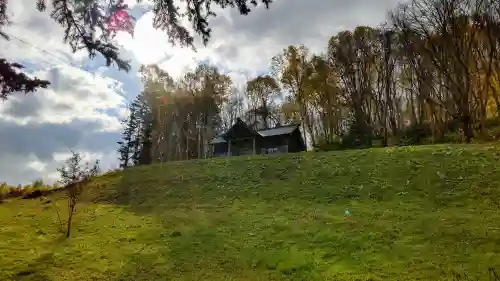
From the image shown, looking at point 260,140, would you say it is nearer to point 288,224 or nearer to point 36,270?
point 288,224

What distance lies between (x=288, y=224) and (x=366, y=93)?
85.5ft

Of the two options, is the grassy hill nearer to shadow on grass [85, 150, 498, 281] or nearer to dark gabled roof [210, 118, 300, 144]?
shadow on grass [85, 150, 498, 281]

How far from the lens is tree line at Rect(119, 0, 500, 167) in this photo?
28062 mm

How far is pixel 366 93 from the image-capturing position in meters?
37.6

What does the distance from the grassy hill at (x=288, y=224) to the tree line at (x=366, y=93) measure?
9.02 meters

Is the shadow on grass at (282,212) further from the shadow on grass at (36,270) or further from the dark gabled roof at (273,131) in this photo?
the dark gabled roof at (273,131)

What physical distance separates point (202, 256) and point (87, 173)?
398 inches

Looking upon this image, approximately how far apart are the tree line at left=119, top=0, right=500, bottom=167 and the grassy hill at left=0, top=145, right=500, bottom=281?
9019mm

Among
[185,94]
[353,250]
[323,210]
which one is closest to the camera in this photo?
[353,250]

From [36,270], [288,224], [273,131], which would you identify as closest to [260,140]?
[273,131]

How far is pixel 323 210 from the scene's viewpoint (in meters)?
16.7

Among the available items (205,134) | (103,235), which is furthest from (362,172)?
(205,134)

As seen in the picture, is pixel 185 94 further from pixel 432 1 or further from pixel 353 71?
pixel 432 1

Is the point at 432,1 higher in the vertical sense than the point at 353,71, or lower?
higher
